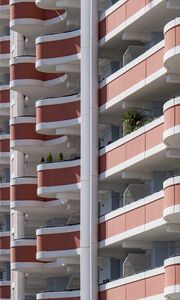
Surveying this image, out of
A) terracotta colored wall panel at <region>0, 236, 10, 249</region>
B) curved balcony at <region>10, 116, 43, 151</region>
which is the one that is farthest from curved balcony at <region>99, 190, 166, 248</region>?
terracotta colored wall panel at <region>0, 236, 10, 249</region>

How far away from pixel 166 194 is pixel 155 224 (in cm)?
342

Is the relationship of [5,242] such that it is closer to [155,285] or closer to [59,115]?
[59,115]

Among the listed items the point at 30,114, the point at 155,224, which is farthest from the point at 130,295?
the point at 30,114

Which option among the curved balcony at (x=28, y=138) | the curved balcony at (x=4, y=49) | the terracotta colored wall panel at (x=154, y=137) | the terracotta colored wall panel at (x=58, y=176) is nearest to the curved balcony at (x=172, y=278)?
the terracotta colored wall panel at (x=154, y=137)

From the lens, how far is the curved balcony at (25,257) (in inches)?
3356

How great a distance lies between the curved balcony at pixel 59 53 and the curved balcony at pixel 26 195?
7.15 metres

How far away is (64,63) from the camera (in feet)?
259

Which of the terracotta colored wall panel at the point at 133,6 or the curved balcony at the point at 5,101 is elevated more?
the curved balcony at the point at 5,101

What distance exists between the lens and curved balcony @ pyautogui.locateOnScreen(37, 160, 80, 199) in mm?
77375

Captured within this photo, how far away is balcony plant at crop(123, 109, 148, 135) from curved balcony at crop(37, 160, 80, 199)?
5.92 metres

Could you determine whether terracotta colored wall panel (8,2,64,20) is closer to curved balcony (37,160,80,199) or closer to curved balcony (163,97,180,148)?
curved balcony (37,160,80,199)

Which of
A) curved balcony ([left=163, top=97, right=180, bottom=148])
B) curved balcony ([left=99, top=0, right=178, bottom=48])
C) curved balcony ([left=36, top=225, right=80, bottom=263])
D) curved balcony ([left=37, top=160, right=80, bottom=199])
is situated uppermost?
curved balcony ([left=99, top=0, right=178, bottom=48])

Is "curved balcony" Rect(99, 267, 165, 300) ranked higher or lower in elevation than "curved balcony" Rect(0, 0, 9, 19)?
lower

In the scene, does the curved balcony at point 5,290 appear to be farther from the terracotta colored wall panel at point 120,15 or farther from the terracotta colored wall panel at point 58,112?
the terracotta colored wall panel at point 120,15
